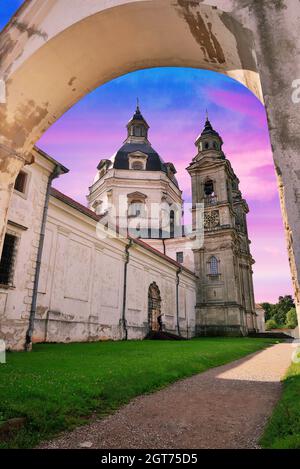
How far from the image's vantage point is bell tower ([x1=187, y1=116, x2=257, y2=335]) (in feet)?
107

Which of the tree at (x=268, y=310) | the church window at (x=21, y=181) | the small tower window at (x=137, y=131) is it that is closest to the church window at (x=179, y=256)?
the small tower window at (x=137, y=131)

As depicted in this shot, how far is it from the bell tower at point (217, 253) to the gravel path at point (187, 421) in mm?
26417

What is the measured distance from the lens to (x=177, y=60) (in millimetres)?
3113

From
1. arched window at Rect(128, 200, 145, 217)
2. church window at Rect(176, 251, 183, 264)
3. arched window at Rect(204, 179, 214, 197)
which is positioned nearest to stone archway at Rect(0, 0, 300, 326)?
church window at Rect(176, 251, 183, 264)

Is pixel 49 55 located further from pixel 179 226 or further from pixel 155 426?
pixel 179 226

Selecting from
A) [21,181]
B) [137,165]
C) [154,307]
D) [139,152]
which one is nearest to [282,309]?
[137,165]

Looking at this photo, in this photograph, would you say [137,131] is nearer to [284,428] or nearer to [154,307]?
[154,307]

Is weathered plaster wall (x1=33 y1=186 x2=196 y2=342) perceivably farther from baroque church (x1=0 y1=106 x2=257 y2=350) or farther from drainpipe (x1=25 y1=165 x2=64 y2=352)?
drainpipe (x1=25 y1=165 x2=64 y2=352)

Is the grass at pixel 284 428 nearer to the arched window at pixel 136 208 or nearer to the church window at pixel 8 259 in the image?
the church window at pixel 8 259

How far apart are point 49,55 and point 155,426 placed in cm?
432

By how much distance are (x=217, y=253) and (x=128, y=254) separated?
1529cm

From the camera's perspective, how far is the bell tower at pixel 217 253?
107 ft

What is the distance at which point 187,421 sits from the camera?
4141 mm

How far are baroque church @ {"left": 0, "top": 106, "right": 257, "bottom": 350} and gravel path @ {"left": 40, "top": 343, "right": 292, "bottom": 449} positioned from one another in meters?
6.79
